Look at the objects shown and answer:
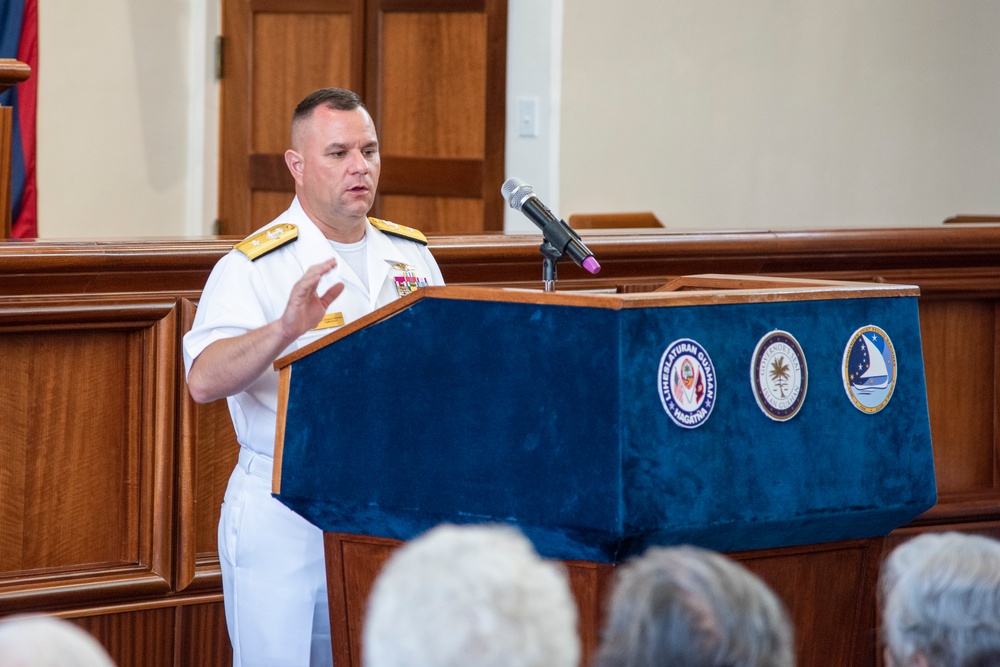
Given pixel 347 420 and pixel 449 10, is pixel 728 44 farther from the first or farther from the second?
pixel 347 420

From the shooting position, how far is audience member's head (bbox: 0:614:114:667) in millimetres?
922

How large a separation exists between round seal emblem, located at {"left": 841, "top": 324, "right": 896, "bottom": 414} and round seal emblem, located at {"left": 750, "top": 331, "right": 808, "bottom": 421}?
88 millimetres

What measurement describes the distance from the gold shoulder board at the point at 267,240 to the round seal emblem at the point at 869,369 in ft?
2.96

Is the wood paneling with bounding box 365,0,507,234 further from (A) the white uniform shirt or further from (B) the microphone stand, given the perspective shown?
(B) the microphone stand

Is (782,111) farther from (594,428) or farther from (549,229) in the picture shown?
(594,428)

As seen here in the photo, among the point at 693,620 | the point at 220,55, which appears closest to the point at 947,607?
the point at 693,620

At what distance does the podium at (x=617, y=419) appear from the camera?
159 centimetres

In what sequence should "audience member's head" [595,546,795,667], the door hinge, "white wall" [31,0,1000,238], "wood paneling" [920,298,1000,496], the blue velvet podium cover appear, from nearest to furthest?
1. "audience member's head" [595,546,795,667]
2. the blue velvet podium cover
3. "wood paneling" [920,298,1000,496]
4. "white wall" [31,0,1000,238]
5. the door hinge

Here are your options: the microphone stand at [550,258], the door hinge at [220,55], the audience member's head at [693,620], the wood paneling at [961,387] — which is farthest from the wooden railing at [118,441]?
the door hinge at [220,55]

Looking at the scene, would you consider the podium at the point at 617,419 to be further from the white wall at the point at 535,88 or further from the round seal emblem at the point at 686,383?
the white wall at the point at 535,88

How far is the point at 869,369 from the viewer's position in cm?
182

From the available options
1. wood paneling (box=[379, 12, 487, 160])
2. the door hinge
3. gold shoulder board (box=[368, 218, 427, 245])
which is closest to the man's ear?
gold shoulder board (box=[368, 218, 427, 245])

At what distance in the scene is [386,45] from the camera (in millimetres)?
5113

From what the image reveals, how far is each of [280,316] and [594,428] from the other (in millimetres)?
671
